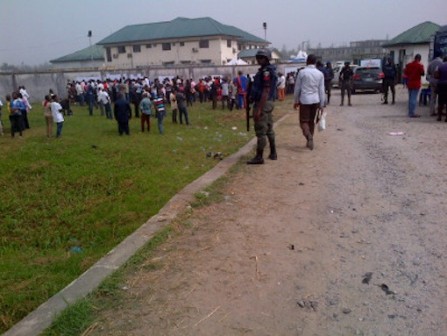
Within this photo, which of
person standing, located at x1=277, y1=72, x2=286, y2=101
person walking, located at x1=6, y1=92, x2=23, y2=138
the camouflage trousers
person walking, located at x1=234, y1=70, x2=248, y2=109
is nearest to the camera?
the camouflage trousers

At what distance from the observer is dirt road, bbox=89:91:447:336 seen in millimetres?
2877

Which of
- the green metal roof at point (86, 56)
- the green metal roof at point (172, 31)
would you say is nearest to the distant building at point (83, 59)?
the green metal roof at point (86, 56)

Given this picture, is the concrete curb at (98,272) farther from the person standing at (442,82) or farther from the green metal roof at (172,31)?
the green metal roof at (172,31)

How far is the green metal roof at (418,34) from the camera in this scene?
29.1 meters

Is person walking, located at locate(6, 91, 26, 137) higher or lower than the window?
lower

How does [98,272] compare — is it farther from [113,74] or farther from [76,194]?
[113,74]

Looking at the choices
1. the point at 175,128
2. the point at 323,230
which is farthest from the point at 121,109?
the point at 323,230

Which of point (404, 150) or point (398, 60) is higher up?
point (398, 60)

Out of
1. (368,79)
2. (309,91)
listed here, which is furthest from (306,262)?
(368,79)

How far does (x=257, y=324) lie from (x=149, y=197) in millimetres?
4064

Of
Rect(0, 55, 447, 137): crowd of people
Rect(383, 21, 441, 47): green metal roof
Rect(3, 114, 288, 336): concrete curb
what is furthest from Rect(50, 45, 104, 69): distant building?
Rect(3, 114, 288, 336): concrete curb

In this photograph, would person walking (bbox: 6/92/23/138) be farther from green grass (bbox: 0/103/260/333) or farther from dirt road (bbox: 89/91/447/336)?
dirt road (bbox: 89/91/447/336)

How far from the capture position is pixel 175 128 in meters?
14.3

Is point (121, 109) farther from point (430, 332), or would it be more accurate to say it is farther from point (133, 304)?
point (430, 332)
